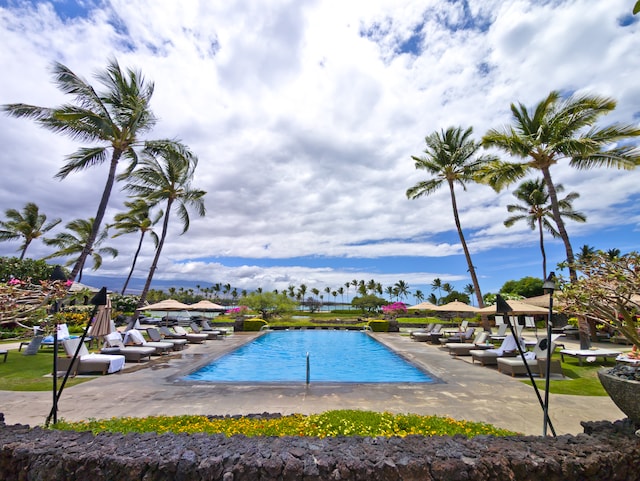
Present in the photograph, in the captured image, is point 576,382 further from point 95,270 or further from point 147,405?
point 95,270

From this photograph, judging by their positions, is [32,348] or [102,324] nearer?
[102,324]

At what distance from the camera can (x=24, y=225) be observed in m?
31.5

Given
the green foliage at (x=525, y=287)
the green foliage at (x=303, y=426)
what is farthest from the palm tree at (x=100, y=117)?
the green foliage at (x=525, y=287)

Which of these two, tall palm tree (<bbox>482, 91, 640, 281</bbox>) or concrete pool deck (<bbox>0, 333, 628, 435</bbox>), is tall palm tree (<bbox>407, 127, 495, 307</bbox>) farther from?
concrete pool deck (<bbox>0, 333, 628, 435</bbox>)

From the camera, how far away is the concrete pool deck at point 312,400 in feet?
19.2

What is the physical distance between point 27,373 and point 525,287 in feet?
178

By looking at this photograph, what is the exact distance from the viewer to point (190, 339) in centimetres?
1670

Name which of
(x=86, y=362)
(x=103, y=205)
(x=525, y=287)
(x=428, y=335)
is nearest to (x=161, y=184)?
(x=103, y=205)

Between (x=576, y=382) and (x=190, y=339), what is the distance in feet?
52.0

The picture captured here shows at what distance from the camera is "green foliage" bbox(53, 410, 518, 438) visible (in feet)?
14.9

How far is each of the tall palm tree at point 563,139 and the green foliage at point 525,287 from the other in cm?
3423

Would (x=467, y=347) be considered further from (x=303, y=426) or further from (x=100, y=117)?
(x=100, y=117)

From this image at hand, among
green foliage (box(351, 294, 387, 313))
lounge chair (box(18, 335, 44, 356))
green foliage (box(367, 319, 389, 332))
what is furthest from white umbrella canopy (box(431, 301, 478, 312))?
green foliage (box(351, 294, 387, 313))

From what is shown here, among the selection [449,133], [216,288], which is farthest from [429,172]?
→ [216,288]
